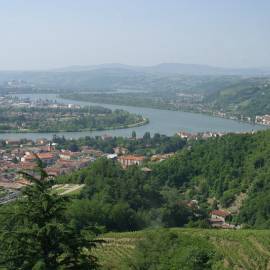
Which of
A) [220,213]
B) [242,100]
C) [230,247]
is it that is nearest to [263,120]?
[242,100]

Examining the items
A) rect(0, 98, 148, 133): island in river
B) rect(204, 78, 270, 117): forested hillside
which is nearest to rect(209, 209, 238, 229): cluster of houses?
rect(0, 98, 148, 133): island in river

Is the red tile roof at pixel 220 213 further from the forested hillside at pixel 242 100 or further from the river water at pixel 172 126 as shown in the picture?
the forested hillside at pixel 242 100

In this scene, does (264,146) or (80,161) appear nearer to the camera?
(264,146)

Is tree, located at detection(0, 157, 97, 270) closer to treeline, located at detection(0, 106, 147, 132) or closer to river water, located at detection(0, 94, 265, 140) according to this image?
river water, located at detection(0, 94, 265, 140)

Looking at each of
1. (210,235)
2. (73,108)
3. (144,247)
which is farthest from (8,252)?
(73,108)

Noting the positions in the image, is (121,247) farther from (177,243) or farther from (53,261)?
(53,261)

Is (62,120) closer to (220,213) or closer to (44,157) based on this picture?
(44,157)
